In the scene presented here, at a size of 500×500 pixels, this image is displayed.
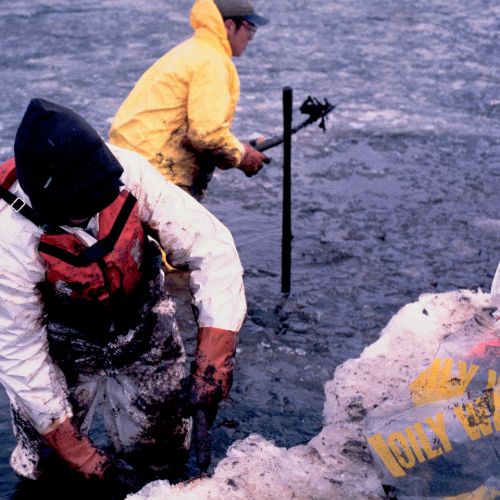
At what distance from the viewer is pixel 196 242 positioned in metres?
3.29

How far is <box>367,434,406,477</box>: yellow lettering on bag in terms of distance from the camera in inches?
119

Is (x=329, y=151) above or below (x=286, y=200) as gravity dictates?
below

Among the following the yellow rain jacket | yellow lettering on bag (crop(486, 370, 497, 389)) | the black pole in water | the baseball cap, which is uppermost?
the baseball cap

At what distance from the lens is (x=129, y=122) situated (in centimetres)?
529

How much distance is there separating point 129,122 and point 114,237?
240 cm

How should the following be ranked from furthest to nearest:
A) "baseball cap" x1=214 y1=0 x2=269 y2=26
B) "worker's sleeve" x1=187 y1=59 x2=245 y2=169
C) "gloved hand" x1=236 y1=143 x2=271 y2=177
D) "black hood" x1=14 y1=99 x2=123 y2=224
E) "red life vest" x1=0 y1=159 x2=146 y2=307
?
1. "gloved hand" x1=236 y1=143 x2=271 y2=177
2. "baseball cap" x1=214 y1=0 x2=269 y2=26
3. "worker's sleeve" x1=187 y1=59 x2=245 y2=169
4. "red life vest" x1=0 y1=159 x2=146 y2=307
5. "black hood" x1=14 y1=99 x2=123 y2=224

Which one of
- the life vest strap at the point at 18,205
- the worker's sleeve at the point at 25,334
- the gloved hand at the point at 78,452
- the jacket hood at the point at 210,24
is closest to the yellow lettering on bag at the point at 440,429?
the gloved hand at the point at 78,452

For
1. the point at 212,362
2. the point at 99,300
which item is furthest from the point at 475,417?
the point at 99,300

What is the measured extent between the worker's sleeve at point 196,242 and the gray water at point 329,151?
4.16 feet

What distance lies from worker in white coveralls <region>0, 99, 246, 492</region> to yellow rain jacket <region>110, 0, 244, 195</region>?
5.97 feet

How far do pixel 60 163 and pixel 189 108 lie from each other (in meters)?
2.56

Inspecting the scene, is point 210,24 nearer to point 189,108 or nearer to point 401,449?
point 189,108

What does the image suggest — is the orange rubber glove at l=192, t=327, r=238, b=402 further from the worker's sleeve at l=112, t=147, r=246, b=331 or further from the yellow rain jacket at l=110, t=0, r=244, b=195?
the yellow rain jacket at l=110, t=0, r=244, b=195

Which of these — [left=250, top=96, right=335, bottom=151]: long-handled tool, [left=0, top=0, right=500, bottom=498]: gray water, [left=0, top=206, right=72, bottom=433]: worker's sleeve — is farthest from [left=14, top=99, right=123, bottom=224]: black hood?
[left=250, top=96, right=335, bottom=151]: long-handled tool
